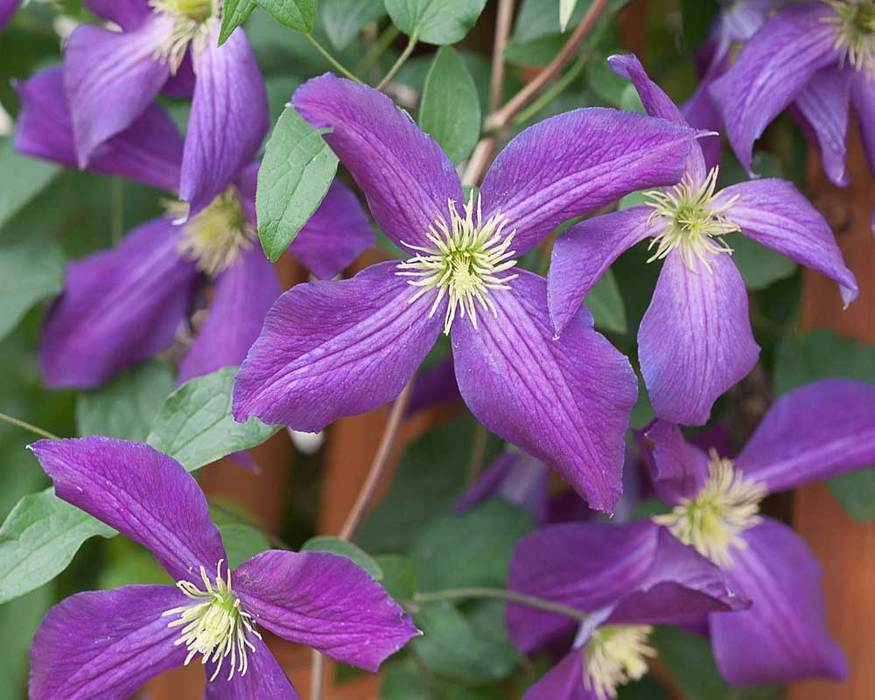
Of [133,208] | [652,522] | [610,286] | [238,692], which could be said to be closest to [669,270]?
[610,286]

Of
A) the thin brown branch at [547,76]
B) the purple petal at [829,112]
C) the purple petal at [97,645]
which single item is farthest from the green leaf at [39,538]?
the purple petal at [829,112]

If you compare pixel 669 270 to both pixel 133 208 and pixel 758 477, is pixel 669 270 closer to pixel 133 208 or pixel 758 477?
pixel 758 477

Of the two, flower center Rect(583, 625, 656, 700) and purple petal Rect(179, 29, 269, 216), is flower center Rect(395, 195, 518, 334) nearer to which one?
purple petal Rect(179, 29, 269, 216)

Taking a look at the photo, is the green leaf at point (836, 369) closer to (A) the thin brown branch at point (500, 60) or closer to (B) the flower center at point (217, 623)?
(A) the thin brown branch at point (500, 60)

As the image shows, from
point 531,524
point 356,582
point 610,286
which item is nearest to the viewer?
point 356,582

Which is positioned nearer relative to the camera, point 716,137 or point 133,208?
point 716,137

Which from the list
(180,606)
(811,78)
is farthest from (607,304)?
(180,606)
